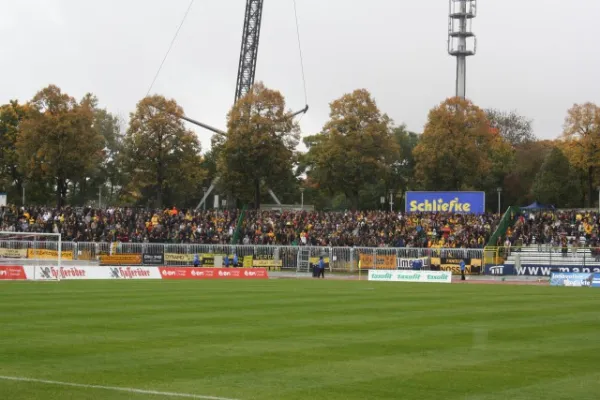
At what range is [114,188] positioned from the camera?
13000 centimetres

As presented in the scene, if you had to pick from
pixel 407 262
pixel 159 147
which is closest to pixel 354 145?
pixel 159 147

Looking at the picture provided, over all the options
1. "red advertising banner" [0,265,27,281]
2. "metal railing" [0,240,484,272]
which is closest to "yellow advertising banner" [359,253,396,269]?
"metal railing" [0,240,484,272]

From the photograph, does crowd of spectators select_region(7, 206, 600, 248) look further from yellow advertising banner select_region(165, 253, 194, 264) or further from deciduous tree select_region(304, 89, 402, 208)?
deciduous tree select_region(304, 89, 402, 208)

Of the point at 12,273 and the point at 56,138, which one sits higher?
the point at 56,138

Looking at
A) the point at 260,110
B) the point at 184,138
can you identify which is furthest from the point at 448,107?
the point at 184,138

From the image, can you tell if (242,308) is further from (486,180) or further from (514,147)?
(514,147)

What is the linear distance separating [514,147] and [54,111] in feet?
225

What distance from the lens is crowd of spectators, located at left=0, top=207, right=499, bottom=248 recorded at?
68.5 m

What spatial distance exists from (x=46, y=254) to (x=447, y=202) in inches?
1349

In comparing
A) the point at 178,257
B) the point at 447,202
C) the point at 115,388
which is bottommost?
the point at 115,388

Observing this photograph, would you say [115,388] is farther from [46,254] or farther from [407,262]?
[46,254]

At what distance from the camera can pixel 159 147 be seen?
89250 mm

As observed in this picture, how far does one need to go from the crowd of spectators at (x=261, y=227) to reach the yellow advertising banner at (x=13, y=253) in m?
10.7

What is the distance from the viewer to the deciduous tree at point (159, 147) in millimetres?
89188
